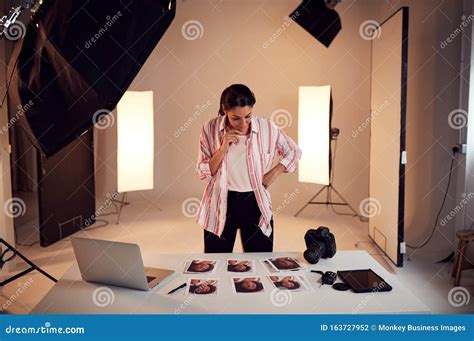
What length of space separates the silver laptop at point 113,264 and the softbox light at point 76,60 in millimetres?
368

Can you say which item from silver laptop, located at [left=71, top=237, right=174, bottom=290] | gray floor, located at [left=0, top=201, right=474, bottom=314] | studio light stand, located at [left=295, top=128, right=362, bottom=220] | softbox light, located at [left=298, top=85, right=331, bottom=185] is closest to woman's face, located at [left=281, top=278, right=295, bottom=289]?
silver laptop, located at [left=71, top=237, right=174, bottom=290]

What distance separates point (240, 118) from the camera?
77.7 inches

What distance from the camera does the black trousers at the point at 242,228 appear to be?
2055mm

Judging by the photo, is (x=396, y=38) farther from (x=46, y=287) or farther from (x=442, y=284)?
(x=46, y=287)

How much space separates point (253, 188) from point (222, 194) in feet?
0.48

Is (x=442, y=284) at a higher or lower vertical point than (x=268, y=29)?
lower

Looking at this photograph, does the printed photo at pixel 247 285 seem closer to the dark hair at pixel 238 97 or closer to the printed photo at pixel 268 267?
the printed photo at pixel 268 267

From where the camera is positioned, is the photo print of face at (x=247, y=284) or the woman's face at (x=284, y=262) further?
the woman's face at (x=284, y=262)

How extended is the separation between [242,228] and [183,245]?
198cm

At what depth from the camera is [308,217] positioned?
194 inches

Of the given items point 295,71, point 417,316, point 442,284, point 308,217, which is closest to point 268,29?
point 295,71

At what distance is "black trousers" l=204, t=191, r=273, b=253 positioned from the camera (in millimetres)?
2055

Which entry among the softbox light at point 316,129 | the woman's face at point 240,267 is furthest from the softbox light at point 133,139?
the woman's face at point 240,267

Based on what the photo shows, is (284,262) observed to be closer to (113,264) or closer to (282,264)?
(282,264)
